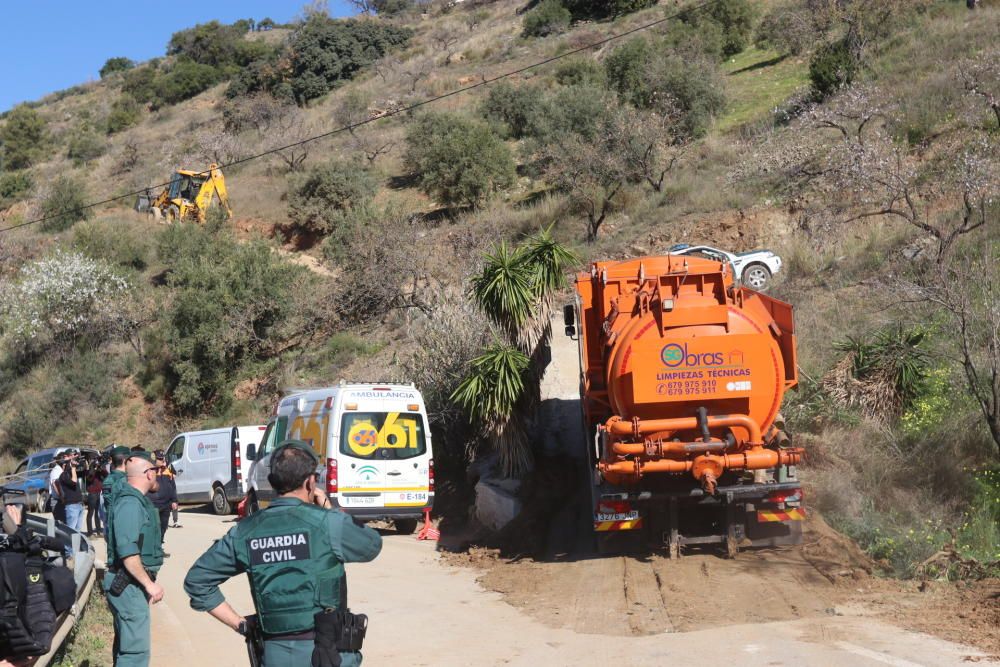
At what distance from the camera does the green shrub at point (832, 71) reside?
33.3m

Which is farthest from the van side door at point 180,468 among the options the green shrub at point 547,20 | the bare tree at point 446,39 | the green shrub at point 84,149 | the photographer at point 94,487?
the green shrub at point 84,149

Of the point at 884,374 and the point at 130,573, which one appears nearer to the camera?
the point at 130,573

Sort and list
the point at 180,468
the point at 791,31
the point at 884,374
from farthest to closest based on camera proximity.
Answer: the point at 791,31, the point at 180,468, the point at 884,374

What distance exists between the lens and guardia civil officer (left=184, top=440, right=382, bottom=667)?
4348mm

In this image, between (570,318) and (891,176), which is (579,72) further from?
(570,318)

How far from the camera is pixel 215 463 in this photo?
21.7m

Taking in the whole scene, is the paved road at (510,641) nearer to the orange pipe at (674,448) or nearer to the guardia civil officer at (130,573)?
the guardia civil officer at (130,573)

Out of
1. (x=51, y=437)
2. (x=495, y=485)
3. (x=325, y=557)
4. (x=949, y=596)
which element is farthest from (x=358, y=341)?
(x=325, y=557)

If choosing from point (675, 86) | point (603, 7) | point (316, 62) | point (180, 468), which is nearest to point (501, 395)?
point (180, 468)

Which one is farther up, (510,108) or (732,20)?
(732,20)

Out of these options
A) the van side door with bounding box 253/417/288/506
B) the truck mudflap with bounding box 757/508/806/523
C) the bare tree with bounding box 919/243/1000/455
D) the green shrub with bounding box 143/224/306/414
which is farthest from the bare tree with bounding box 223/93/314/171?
the truck mudflap with bounding box 757/508/806/523

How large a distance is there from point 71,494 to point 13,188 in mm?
53631

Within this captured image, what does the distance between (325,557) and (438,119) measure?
40245 mm

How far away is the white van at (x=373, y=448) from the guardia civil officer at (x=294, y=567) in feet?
34.5
